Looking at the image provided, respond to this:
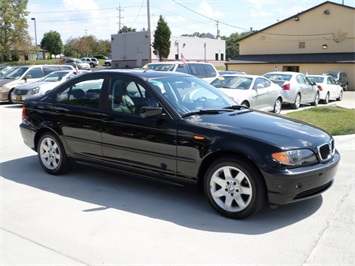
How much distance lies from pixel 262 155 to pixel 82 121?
8.97 ft

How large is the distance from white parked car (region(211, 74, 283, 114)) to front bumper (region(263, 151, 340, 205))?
7.32 m

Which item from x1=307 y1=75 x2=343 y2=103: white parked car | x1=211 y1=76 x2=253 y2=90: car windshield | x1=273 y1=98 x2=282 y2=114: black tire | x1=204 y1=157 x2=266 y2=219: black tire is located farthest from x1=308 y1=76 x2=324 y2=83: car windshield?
x1=204 y1=157 x2=266 y2=219: black tire

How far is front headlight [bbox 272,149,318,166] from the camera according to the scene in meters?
4.07

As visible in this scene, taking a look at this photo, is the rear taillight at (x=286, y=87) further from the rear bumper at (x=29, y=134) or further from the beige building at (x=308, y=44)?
the beige building at (x=308, y=44)

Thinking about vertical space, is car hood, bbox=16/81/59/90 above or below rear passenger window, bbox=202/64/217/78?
below

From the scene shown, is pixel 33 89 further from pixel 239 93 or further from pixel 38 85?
pixel 239 93

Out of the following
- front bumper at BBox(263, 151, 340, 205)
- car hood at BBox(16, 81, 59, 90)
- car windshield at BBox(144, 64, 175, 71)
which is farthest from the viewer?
car windshield at BBox(144, 64, 175, 71)

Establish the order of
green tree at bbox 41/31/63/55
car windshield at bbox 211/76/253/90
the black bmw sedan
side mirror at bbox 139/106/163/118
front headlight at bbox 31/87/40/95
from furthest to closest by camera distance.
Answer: green tree at bbox 41/31/63/55
front headlight at bbox 31/87/40/95
car windshield at bbox 211/76/253/90
side mirror at bbox 139/106/163/118
the black bmw sedan

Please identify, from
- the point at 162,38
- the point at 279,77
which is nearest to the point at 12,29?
the point at 162,38

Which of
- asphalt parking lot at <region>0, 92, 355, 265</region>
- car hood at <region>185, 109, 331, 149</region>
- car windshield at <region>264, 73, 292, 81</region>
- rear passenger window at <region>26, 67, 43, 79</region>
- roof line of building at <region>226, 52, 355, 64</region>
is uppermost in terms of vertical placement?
roof line of building at <region>226, 52, 355, 64</region>

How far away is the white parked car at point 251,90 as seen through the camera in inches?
464

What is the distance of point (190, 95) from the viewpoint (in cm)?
526

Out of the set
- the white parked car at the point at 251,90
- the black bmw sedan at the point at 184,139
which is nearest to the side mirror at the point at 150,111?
the black bmw sedan at the point at 184,139

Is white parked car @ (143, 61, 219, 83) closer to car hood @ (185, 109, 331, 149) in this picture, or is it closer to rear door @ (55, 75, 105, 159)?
rear door @ (55, 75, 105, 159)
